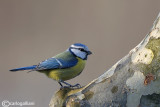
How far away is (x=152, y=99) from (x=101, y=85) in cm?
14

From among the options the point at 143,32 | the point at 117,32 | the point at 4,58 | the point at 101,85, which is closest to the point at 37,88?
the point at 4,58

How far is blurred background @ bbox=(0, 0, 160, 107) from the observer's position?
2387mm

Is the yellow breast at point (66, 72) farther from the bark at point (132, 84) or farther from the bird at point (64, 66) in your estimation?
the bark at point (132, 84)

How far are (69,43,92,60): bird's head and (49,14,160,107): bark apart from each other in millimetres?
418

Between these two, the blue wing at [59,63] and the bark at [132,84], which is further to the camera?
the blue wing at [59,63]

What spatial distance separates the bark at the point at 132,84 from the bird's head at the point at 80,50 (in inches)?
16.4

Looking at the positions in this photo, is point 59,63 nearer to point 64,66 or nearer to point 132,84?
point 64,66

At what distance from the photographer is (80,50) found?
1273mm

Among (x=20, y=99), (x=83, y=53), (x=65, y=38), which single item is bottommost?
(x=20, y=99)

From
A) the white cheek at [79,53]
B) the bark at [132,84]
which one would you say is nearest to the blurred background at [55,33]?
the white cheek at [79,53]

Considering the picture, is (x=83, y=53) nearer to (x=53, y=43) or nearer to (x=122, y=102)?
(x=122, y=102)

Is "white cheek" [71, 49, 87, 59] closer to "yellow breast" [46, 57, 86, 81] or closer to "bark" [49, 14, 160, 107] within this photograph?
"yellow breast" [46, 57, 86, 81]

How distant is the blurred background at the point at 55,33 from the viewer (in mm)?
2387

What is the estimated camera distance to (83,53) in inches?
51.1
